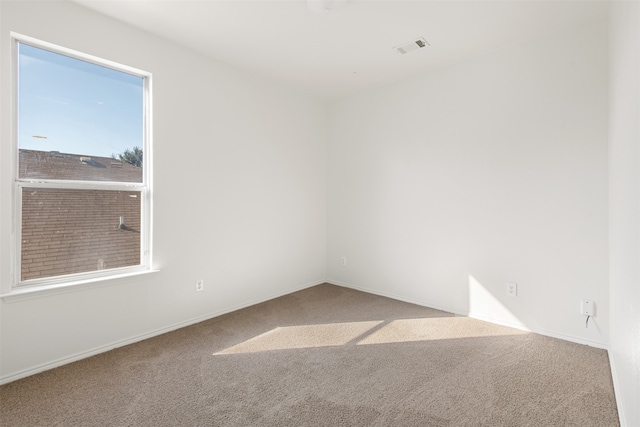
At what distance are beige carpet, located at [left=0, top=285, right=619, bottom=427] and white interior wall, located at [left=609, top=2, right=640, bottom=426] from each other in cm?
40

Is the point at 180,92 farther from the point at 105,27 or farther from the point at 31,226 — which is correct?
the point at 31,226

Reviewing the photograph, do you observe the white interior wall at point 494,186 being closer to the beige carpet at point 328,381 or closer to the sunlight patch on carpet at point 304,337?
the beige carpet at point 328,381

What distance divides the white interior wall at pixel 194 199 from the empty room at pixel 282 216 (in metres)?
0.02

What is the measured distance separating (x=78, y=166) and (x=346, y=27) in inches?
98.8

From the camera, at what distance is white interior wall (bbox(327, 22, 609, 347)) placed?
2.60m

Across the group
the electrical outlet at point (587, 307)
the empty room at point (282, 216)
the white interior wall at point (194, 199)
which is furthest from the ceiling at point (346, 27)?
the electrical outlet at point (587, 307)

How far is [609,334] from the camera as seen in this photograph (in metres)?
2.42

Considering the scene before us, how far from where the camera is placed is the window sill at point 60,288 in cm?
208

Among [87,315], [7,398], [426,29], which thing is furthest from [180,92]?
[7,398]

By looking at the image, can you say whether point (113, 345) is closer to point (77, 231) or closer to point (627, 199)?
point (77, 231)

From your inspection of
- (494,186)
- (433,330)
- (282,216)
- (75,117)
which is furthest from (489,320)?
(75,117)

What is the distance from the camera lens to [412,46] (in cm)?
294

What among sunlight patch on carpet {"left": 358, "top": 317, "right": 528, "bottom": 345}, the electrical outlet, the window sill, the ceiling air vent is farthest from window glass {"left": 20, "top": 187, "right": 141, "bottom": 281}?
the electrical outlet

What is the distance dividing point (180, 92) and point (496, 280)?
3653 mm
